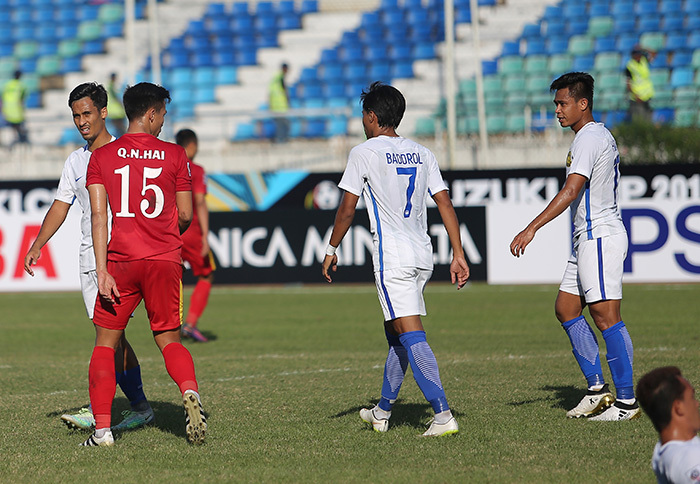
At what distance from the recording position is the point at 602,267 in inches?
242

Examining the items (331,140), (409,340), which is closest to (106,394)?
(409,340)

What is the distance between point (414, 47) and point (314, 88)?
2.77 m

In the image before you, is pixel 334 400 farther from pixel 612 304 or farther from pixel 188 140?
pixel 188 140

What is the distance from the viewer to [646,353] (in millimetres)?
8633

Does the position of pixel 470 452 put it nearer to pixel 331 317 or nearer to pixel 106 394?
pixel 106 394

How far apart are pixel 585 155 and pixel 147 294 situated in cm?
277

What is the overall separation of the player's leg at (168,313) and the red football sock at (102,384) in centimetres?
31

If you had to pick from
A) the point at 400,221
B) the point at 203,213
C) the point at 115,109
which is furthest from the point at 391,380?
the point at 115,109

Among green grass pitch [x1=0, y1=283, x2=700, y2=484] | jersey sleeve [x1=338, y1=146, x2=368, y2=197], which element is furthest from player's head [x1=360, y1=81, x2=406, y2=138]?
green grass pitch [x1=0, y1=283, x2=700, y2=484]

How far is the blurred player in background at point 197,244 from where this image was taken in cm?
1012

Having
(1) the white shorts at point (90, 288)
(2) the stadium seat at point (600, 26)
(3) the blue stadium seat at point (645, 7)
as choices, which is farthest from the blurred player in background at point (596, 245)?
(3) the blue stadium seat at point (645, 7)

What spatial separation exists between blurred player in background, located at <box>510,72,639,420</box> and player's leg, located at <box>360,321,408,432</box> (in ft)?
3.09

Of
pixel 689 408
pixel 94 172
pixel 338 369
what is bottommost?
pixel 338 369

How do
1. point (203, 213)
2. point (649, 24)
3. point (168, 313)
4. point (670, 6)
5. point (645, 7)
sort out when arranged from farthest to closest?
point (645, 7) → point (670, 6) → point (649, 24) → point (203, 213) → point (168, 313)
